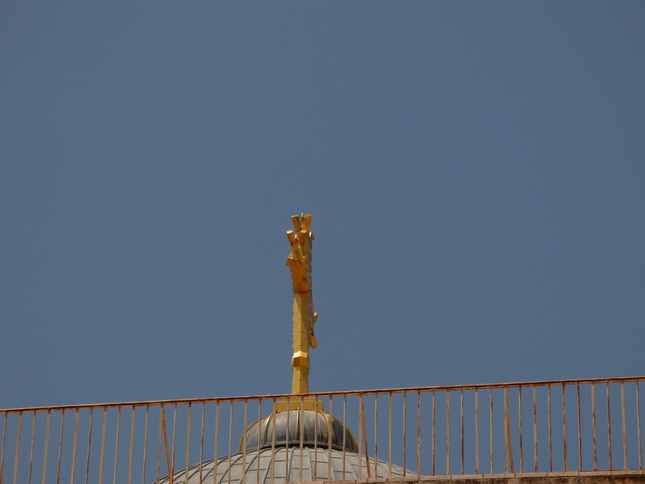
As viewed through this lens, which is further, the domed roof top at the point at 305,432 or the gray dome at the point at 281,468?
the domed roof top at the point at 305,432

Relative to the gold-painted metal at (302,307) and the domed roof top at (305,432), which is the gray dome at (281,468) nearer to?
the domed roof top at (305,432)

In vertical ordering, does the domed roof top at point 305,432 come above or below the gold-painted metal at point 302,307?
below

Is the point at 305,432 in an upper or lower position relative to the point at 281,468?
upper

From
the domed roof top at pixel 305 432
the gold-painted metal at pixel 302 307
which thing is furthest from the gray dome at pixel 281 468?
the gold-painted metal at pixel 302 307

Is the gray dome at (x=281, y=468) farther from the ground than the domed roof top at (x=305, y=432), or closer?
closer

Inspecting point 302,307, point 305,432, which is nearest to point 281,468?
point 305,432

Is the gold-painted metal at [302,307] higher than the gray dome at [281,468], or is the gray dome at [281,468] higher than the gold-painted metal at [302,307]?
the gold-painted metal at [302,307]

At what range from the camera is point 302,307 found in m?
37.8

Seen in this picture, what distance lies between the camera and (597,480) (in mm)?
25312

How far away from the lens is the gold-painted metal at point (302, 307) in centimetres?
3700

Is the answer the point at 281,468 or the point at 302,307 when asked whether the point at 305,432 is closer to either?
the point at 281,468

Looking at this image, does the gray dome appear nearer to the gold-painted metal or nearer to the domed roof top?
the domed roof top

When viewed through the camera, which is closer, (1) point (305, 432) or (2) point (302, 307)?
(1) point (305, 432)

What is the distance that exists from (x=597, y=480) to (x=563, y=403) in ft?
4.95
